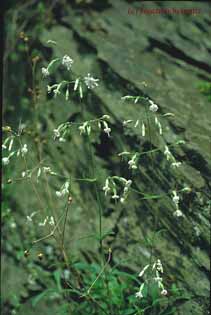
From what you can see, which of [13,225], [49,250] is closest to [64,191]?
Result: [49,250]

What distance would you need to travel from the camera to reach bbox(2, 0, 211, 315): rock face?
167 inches

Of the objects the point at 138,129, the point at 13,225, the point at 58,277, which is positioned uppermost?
the point at 138,129

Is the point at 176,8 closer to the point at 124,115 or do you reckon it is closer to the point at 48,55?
the point at 48,55

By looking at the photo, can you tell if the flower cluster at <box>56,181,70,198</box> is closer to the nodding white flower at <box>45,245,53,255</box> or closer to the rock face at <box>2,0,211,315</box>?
the rock face at <box>2,0,211,315</box>

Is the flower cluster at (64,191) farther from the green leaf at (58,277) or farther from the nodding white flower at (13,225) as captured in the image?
the nodding white flower at (13,225)

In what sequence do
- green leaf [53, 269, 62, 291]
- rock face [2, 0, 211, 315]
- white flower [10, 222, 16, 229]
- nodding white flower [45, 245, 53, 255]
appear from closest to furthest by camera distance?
rock face [2, 0, 211, 315] < green leaf [53, 269, 62, 291] < nodding white flower [45, 245, 53, 255] < white flower [10, 222, 16, 229]

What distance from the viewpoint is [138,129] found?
4.82 meters

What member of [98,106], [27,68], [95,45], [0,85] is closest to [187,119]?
[98,106]

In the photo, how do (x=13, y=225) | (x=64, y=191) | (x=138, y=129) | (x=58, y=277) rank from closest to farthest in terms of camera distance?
(x=64, y=191), (x=58, y=277), (x=138, y=129), (x=13, y=225)

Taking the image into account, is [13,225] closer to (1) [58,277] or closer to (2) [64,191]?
(1) [58,277]

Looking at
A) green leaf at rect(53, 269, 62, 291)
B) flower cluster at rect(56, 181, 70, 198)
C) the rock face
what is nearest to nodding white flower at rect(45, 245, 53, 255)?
the rock face

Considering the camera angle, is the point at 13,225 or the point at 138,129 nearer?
the point at 138,129

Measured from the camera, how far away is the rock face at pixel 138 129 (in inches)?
167

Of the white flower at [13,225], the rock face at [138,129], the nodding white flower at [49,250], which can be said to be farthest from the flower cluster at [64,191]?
→ the white flower at [13,225]
